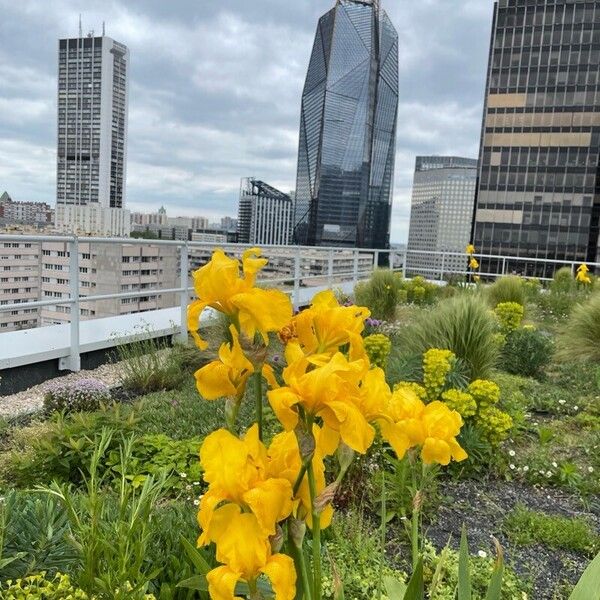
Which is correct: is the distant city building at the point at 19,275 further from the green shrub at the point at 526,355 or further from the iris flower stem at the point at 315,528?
the iris flower stem at the point at 315,528

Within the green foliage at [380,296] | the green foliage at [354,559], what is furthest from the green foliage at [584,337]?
the green foliage at [354,559]

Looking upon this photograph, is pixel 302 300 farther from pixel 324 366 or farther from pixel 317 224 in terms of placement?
pixel 317 224

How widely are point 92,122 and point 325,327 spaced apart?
38064 millimetres

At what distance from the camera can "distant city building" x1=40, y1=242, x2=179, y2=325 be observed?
16.6 feet

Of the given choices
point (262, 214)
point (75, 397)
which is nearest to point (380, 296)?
point (75, 397)

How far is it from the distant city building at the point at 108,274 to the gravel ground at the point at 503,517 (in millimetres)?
3769

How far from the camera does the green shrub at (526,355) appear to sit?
5.14m

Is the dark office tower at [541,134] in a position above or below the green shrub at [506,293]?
above

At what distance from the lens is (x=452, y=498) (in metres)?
2.54

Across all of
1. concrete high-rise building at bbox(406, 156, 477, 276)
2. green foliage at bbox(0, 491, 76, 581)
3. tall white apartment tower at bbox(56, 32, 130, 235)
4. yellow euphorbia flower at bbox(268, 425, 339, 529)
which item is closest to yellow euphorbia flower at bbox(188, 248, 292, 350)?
yellow euphorbia flower at bbox(268, 425, 339, 529)

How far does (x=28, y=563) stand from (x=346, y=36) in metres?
105

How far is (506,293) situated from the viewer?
8508mm

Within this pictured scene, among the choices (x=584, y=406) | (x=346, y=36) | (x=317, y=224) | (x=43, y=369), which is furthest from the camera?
(x=346, y=36)

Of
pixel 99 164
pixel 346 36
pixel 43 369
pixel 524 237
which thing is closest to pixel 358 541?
pixel 43 369
